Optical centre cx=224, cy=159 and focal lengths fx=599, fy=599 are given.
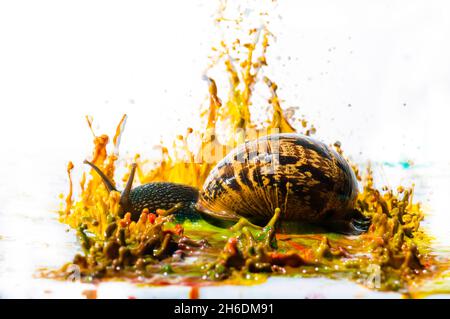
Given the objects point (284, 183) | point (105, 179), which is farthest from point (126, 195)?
point (284, 183)

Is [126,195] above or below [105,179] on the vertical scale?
below

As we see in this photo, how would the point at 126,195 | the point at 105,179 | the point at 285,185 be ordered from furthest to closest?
the point at 105,179 → the point at 126,195 → the point at 285,185

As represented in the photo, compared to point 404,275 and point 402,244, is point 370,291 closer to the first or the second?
point 404,275

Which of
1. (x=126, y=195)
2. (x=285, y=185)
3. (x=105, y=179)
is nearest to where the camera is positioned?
(x=285, y=185)

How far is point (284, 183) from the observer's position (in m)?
5.01

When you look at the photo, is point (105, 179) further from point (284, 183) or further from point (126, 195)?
point (284, 183)

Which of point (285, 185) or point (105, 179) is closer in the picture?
point (285, 185)

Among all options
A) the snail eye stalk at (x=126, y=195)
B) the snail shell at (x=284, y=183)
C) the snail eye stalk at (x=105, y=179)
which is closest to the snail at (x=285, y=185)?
the snail shell at (x=284, y=183)

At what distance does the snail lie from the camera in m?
5.02

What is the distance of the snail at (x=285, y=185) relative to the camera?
5.02 meters

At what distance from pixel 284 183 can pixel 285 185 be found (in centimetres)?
2

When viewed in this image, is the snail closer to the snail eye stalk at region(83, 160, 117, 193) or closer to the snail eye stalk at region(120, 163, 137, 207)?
the snail eye stalk at region(120, 163, 137, 207)

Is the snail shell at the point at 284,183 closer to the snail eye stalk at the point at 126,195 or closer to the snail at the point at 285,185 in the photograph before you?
the snail at the point at 285,185

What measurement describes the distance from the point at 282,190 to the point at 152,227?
1.23 meters
